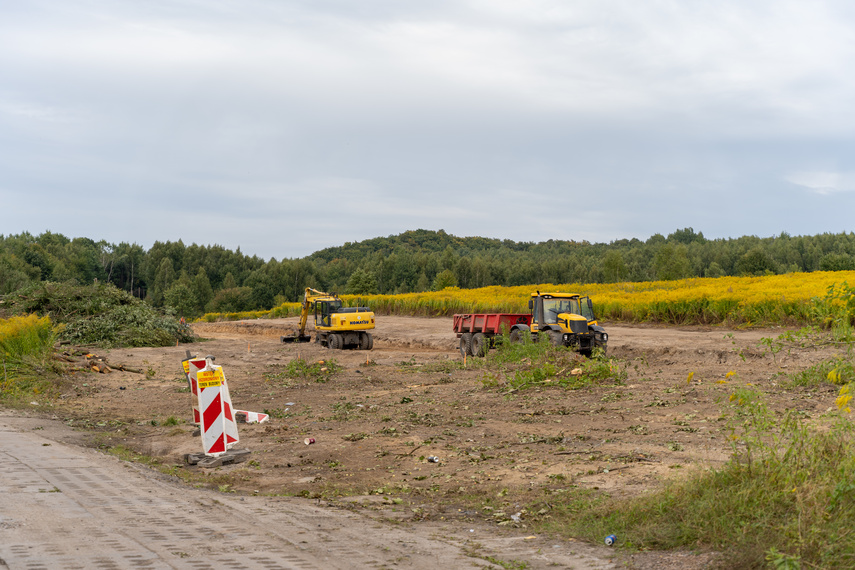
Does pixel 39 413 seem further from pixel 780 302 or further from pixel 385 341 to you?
pixel 780 302

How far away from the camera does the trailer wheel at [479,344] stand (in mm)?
22484

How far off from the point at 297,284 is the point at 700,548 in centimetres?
12071

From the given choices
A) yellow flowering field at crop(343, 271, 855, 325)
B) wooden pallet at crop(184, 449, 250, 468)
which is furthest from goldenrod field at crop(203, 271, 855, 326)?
wooden pallet at crop(184, 449, 250, 468)

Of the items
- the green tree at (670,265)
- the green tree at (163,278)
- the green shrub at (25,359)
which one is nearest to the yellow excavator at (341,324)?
the green shrub at (25,359)

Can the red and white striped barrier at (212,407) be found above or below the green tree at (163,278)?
below

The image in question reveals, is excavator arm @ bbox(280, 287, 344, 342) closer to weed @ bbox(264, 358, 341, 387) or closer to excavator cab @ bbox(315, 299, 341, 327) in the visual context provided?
excavator cab @ bbox(315, 299, 341, 327)

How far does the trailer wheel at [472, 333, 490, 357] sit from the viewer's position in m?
22.5

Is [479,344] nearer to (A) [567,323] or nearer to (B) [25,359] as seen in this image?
(A) [567,323]

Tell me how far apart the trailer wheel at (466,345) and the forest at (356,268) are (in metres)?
51.4

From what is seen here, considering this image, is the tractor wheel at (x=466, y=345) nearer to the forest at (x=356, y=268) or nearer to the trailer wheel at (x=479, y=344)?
the trailer wheel at (x=479, y=344)

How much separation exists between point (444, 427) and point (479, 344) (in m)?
11.6

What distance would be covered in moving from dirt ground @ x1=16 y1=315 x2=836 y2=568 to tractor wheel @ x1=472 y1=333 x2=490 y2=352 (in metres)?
1.80

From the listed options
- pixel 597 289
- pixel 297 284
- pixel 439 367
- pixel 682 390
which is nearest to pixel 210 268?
pixel 297 284

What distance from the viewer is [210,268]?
13838 centimetres
